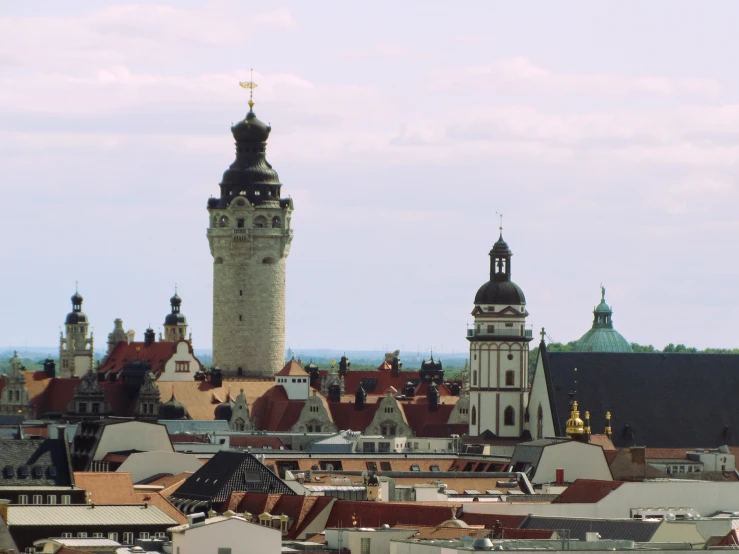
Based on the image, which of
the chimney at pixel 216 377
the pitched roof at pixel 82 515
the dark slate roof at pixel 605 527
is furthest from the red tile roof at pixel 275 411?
the dark slate roof at pixel 605 527

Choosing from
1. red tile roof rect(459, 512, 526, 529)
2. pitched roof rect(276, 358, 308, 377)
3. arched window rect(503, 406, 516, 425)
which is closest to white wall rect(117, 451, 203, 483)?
arched window rect(503, 406, 516, 425)

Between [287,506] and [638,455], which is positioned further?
[638,455]

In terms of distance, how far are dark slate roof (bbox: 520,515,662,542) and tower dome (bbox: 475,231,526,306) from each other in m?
62.4

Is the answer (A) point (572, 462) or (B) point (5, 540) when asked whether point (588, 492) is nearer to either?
(A) point (572, 462)

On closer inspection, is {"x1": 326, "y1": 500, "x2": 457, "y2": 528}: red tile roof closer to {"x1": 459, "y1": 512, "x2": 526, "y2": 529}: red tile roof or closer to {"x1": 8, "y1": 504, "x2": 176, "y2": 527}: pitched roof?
{"x1": 459, "y1": 512, "x2": 526, "y2": 529}: red tile roof

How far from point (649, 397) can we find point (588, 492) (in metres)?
44.1

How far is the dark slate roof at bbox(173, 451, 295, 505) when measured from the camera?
3866 inches

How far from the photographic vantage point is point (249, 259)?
19588cm

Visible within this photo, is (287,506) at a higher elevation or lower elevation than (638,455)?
lower

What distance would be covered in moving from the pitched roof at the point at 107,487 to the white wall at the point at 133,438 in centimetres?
2561

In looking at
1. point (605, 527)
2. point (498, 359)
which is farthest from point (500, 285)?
point (605, 527)

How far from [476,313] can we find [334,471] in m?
26.4

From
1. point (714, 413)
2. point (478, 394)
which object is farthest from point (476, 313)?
point (714, 413)

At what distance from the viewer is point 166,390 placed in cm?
18550
